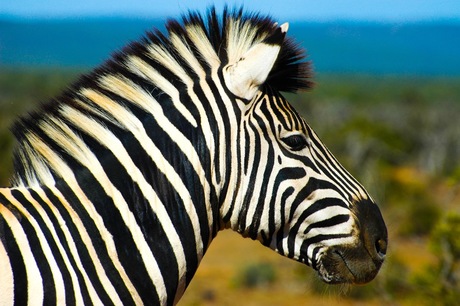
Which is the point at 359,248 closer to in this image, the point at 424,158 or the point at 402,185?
the point at 402,185

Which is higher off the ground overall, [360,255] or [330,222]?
[330,222]

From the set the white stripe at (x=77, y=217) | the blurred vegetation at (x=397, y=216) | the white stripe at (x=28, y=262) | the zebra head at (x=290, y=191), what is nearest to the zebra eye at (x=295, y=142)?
the zebra head at (x=290, y=191)

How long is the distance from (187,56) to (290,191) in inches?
33.4

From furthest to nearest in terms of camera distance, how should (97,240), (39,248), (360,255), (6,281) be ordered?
(360,255) → (97,240) → (39,248) → (6,281)

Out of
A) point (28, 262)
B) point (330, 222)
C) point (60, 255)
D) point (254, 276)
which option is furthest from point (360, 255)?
point (254, 276)

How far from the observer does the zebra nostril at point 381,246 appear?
11.1 ft

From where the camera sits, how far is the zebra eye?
326 cm

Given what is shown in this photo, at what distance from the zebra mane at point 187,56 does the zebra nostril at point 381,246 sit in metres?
0.92

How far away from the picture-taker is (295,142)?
327cm

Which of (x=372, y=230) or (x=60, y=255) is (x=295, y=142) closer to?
(x=372, y=230)

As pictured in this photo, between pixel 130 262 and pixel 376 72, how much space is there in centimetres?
17815

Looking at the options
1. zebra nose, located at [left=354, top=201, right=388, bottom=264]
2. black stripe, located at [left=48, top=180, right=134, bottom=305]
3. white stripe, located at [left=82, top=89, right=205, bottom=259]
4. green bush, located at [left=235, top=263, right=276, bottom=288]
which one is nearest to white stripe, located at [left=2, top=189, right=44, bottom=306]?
black stripe, located at [left=48, top=180, right=134, bottom=305]

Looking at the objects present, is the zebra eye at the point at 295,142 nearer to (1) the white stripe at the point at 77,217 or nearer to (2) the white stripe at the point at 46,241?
(1) the white stripe at the point at 77,217

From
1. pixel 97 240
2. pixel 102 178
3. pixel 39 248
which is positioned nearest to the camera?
pixel 39 248
